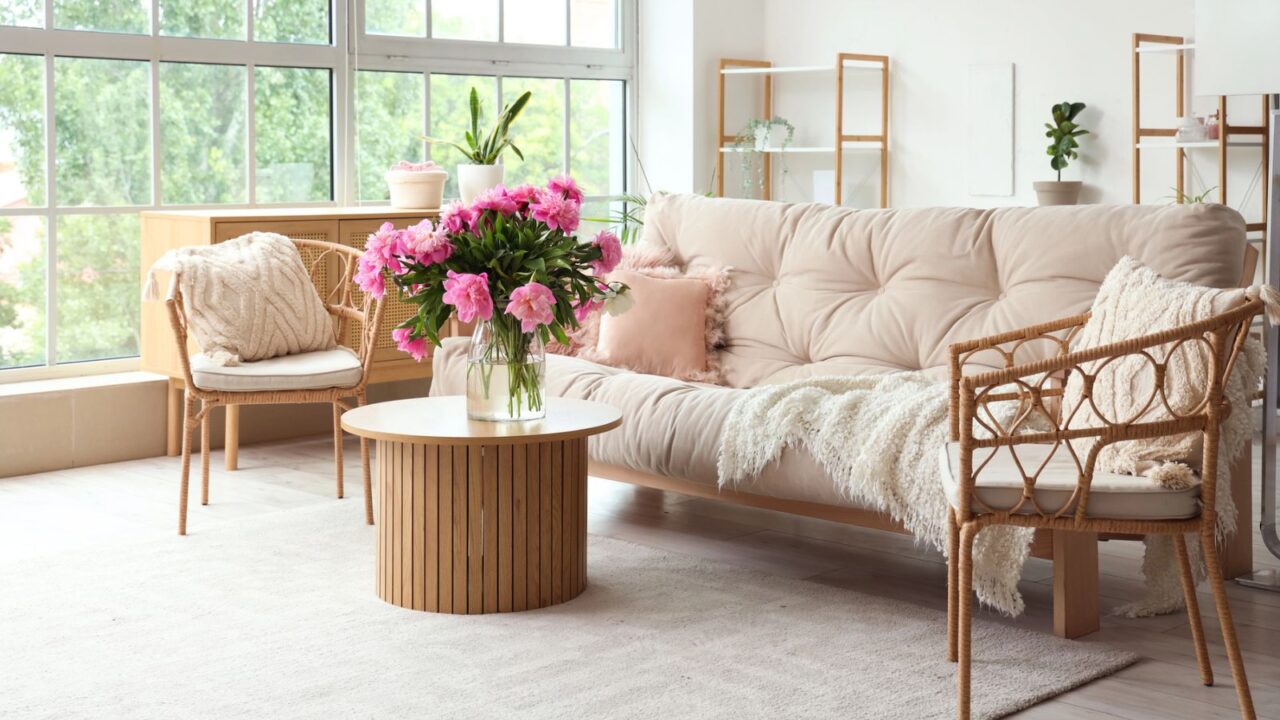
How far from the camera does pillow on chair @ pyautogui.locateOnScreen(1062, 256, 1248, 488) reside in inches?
101

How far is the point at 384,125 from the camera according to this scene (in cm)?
588

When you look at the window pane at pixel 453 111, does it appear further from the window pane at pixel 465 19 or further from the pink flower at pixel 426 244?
the pink flower at pixel 426 244

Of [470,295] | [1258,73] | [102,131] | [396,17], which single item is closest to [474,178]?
[396,17]

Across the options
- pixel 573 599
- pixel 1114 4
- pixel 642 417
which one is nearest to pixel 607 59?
pixel 1114 4

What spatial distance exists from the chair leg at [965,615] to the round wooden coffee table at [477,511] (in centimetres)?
97

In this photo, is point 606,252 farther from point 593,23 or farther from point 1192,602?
point 593,23

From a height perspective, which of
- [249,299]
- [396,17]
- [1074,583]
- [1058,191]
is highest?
[396,17]

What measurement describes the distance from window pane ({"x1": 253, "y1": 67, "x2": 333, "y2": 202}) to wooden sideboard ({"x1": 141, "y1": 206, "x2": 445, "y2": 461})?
0.19 m

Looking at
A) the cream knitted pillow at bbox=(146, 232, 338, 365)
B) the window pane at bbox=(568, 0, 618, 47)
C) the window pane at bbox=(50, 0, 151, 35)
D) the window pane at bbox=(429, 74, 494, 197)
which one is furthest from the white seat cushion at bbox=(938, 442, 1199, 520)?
the window pane at bbox=(568, 0, 618, 47)

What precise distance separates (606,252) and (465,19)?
3.25m

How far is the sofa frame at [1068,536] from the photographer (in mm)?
2971

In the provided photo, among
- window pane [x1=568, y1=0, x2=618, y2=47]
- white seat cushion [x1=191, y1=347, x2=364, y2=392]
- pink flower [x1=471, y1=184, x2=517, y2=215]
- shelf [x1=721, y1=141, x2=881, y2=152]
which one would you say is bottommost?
white seat cushion [x1=191, y1=347, x2=364, y2=392]

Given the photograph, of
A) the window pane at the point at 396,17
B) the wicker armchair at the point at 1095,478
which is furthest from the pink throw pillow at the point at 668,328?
the window pane at the point at 396,17

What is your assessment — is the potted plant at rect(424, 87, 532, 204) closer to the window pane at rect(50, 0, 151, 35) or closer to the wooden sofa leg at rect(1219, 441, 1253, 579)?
the window pane at rect(50, 0, 151, 35)
